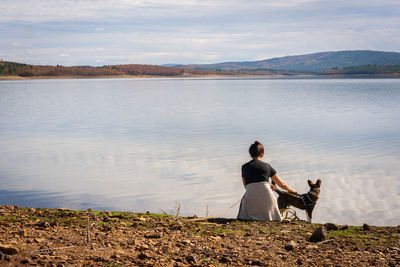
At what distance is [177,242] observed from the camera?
5734 mm

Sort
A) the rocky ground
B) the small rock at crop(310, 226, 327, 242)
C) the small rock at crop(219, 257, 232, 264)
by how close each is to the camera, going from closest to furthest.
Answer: the rocky ground → the small rock at crop(219, 257, 232, 264) → the small rock at crop(310, 226, 327, 242)

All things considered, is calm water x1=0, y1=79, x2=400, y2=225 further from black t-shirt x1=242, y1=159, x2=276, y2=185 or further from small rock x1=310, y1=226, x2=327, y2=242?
small rock x1=310, y1=226, x2=327, y2=242

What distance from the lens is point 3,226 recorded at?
241 inches

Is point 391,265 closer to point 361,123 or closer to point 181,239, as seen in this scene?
point 181,239

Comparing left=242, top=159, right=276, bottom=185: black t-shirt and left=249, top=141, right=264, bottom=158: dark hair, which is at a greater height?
left=249, top=141, right=264, bottom=158: dark hair

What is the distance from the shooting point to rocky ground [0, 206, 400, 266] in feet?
16.4

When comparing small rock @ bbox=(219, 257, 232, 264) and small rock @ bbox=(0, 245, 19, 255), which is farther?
small rock @ bbox=(219, 257, 232, 264)

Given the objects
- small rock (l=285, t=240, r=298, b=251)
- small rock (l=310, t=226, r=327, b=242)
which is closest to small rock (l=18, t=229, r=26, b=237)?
small rock (l=285, t=240, r=298, b=251)

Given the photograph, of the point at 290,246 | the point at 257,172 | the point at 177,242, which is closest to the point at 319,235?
the point at 290,246

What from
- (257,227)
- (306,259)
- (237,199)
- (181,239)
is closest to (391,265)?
(306,259)

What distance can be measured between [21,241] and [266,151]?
11004mm

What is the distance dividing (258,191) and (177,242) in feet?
6.32

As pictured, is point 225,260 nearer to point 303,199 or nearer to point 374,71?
point 303,199

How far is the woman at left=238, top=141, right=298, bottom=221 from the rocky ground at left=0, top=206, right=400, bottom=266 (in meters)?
0.27
